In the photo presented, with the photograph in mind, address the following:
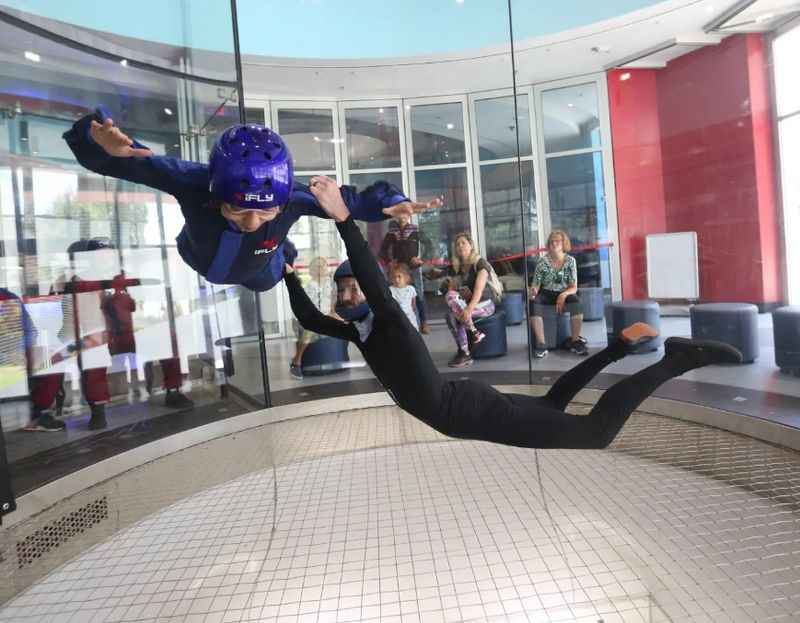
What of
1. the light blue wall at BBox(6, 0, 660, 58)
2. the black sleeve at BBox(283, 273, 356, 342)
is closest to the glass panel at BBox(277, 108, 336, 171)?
the light blue wall at BBox(6, 0, 660, 58)

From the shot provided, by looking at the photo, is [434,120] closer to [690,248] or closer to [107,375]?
[690,248]

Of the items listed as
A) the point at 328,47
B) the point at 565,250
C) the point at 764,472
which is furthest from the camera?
the point at 328,47

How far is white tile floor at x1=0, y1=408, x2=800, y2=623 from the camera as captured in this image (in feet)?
6.70

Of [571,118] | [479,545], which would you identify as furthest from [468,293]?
[479,545]

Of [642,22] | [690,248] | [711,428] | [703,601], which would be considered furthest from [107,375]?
[642,22]

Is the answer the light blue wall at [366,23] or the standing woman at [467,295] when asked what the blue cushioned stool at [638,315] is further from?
the light blue wall at [366,23]

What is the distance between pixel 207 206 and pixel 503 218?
5.06 m

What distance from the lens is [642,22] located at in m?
5.17

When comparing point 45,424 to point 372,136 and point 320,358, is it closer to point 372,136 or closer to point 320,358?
point 320,358

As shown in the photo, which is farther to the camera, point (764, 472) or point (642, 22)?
point (642, 22)

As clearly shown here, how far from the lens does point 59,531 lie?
275cm

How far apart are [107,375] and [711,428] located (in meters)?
4.62

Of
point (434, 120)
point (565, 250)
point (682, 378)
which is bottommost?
point (682, 378)

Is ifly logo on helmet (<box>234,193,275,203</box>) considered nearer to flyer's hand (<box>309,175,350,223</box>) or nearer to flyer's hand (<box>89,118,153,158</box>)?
flyer's hand (<box>309,175,350,223</box>)
